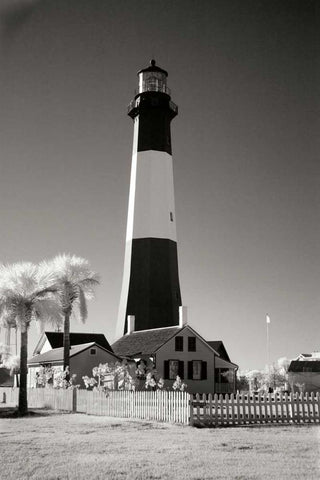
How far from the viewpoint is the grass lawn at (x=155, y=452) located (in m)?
10.1

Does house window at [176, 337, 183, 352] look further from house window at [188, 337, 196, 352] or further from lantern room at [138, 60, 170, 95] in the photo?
lantern room at [138, 60, 170, 95]

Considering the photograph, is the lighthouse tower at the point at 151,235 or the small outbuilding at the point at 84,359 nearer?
the small outbuilding at the point at 84,359

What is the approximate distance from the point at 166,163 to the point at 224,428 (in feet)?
86.0

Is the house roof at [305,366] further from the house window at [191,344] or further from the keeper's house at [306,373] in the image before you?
the house window at [191,344]

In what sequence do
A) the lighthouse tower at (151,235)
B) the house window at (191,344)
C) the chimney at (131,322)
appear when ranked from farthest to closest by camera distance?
the chimney at (131,322) → the lighthouse tower at (151,235) → the house window at (191,344)

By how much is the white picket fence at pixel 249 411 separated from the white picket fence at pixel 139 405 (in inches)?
21.5

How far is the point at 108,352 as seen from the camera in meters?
38.9

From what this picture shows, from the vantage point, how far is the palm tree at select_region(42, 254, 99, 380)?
112 feet

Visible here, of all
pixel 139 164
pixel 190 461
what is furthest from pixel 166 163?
pixel 190 461

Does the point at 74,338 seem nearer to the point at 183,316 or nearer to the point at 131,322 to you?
the point at 131,322

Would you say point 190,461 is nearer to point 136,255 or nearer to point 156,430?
point 156,430

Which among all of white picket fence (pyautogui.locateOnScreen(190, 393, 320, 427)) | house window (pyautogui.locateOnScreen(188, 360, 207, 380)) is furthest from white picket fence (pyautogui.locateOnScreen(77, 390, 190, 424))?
house window (pyautogui.locateOnScreen(188, 360, 207, 380))

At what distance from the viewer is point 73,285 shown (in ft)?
113

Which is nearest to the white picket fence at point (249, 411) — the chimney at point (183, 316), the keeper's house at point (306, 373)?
the chimney at point (183, 316)
